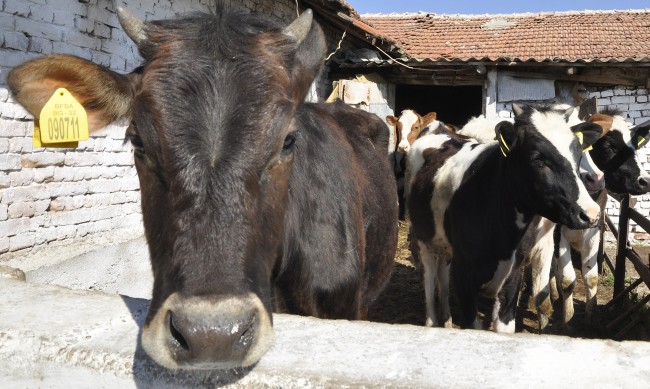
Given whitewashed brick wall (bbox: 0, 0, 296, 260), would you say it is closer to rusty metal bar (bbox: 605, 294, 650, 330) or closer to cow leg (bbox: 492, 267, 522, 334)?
cow leg (bbox: 492, 267, 522, 334)

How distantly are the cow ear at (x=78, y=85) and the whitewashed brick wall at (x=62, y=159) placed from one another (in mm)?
1897

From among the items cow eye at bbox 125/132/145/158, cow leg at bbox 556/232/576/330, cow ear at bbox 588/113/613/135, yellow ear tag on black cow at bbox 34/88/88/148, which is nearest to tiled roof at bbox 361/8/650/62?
cow ear at bbox 588/113/613/135

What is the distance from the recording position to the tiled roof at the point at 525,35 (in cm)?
1174

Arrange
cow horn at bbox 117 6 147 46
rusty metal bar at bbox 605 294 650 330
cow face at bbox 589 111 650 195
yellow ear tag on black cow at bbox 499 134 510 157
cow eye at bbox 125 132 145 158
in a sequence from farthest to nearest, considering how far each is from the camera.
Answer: cow face at bbox 589 111 650 195, rusty metal bar at bbox 605 294 650 330, yellow ear tag on black cow at bbox 499 134 510 157, cow horn at bbox 117 6 147 46, cow eye at bbox 125 132 145 158

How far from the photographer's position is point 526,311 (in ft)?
22.6

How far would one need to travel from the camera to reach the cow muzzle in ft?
5.07

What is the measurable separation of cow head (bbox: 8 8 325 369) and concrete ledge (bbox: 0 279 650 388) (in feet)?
0.66

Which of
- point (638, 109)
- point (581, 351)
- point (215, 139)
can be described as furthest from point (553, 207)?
point (638, 109)

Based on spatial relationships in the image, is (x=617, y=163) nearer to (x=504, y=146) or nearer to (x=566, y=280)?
(x=566, y=280)

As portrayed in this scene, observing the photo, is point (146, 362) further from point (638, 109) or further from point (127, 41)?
point (638, 109)

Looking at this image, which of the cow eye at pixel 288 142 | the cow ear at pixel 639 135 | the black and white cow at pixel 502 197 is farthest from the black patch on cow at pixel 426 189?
the cow eye at pixel 288 142

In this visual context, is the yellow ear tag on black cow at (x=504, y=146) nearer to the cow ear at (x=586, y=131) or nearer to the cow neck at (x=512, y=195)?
the cow neck at (x=512, y=195)

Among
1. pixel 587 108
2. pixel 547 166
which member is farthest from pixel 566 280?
pixel 587 108

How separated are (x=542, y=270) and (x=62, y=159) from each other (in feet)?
13.9
